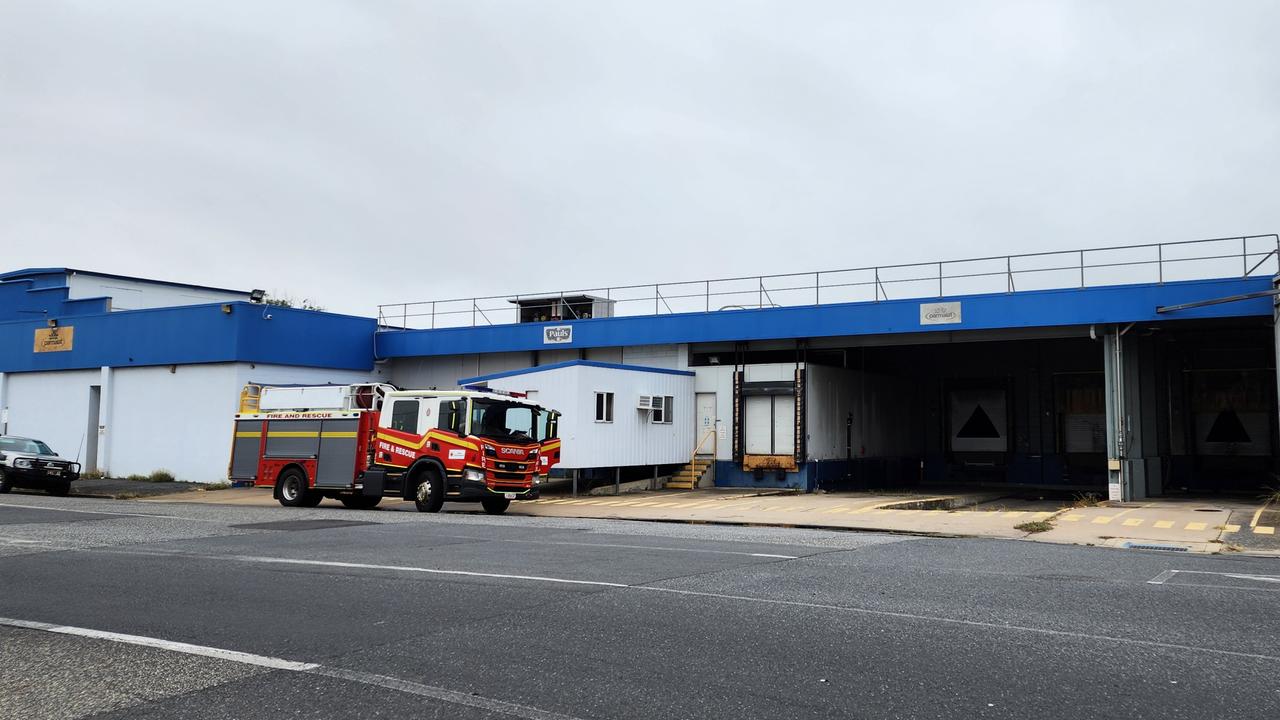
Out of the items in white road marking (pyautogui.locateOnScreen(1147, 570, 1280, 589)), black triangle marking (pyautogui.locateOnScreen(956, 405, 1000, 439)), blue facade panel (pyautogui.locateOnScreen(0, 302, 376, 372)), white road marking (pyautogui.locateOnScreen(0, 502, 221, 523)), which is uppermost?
blue facade panel (pyautogui.locateOnScreen(0, 302, 376, 372))

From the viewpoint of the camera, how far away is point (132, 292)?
43781 mm

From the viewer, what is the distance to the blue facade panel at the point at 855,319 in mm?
24953

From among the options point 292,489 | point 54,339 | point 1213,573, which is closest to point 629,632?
point 1213,573

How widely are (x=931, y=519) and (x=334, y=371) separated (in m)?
23.9

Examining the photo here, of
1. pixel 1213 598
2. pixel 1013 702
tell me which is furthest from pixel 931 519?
pixel 1013 702

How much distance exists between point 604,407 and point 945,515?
10876mm

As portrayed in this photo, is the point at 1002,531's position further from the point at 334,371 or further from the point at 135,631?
the point at 334,371

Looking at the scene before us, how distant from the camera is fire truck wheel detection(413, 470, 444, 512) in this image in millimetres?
21047

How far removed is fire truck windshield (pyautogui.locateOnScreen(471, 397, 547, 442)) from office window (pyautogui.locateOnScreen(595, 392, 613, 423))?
5872 mm

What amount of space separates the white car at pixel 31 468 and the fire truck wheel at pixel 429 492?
13.1 m

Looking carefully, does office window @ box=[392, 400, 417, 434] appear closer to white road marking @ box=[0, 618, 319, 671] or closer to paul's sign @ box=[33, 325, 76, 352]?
white road marking @ box=[0, 618, 319, 671]

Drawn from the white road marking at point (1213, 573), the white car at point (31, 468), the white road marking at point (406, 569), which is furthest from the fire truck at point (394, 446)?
the white road marking at point (1213, 573)

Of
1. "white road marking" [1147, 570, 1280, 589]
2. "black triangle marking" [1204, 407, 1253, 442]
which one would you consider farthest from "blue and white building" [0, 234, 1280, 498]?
"white road marking" [1147, 570, 1280, 589]

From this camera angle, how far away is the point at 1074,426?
3656cm
